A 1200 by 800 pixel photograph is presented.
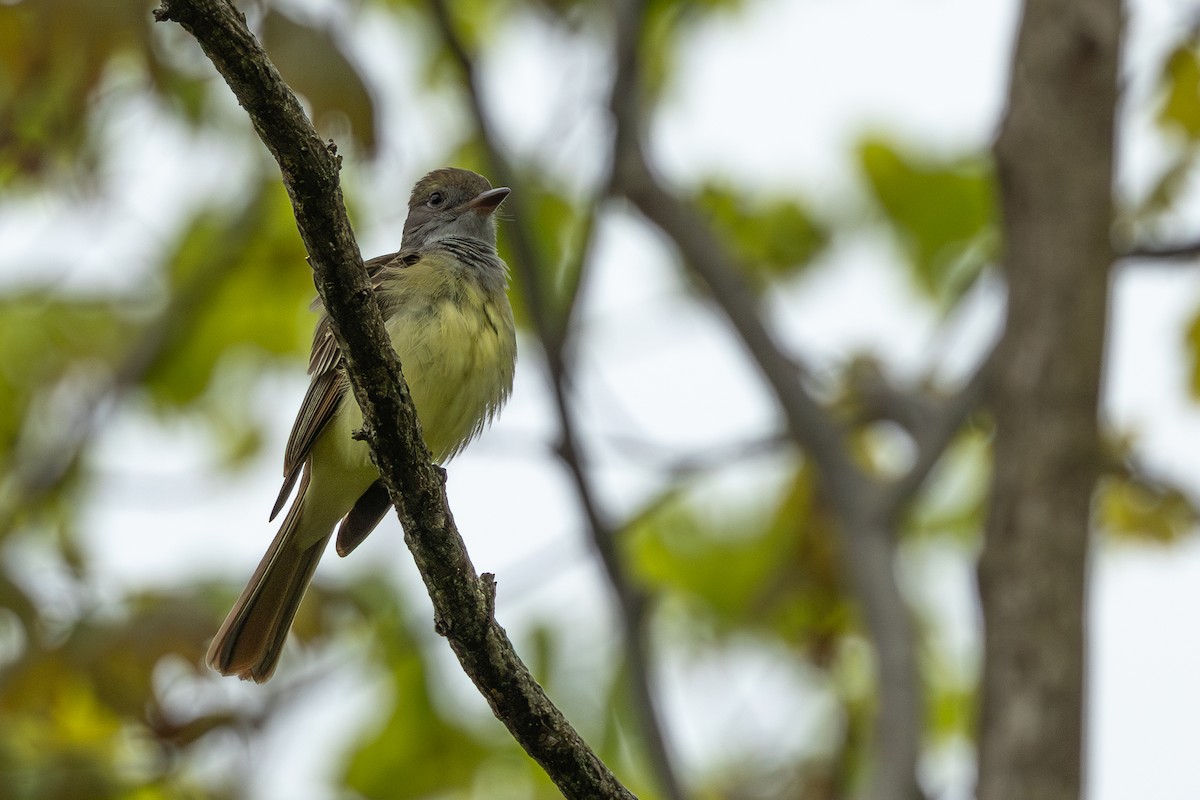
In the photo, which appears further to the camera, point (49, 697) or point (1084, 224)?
point (49, 697)

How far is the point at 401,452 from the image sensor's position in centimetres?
305

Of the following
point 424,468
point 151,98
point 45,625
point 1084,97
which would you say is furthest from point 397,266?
point 1084,97

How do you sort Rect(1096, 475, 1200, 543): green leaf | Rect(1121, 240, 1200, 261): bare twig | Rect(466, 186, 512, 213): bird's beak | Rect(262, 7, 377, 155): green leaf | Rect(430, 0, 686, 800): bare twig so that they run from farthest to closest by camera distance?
Rect(1096, 475, 1200, 543): green leaf < Rect(430, 0, 686, 800): bare twig < Rect(1121, 240, 1200, 261): bare twig < Rect(262, 7, 377, 155): green leaf < Rect(466, 186, 512, 213): bird's beak

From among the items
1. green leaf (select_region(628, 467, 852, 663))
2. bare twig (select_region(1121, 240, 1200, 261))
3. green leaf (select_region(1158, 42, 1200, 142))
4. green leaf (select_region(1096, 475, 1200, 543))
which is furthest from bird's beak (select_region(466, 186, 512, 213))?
green leaf (select_region(1158, 42, 1200, 142))

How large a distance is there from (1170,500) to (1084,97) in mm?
1679

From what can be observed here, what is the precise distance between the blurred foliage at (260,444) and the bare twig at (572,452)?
0.15 m

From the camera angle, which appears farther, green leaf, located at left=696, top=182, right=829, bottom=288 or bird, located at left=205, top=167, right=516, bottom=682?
green leaf, located at left=696, top=182, right=829, bottom=288

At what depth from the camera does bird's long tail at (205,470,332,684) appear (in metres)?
4.56

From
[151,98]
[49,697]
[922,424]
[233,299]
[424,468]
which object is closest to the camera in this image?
[424,468]

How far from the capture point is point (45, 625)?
6.05 metres

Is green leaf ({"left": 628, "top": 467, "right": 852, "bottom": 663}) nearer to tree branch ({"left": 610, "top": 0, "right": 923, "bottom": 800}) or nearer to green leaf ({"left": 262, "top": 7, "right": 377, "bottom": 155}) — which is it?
tree branch ({"left": 610, "top": 0, "right": 923, "bottom": 800})

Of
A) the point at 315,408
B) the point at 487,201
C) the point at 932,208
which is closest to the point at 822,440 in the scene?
the point at 487,201

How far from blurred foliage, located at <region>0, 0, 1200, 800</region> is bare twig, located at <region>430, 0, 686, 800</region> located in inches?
5.8

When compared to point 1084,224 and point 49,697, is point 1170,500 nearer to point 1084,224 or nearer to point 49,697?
point 1084,224
